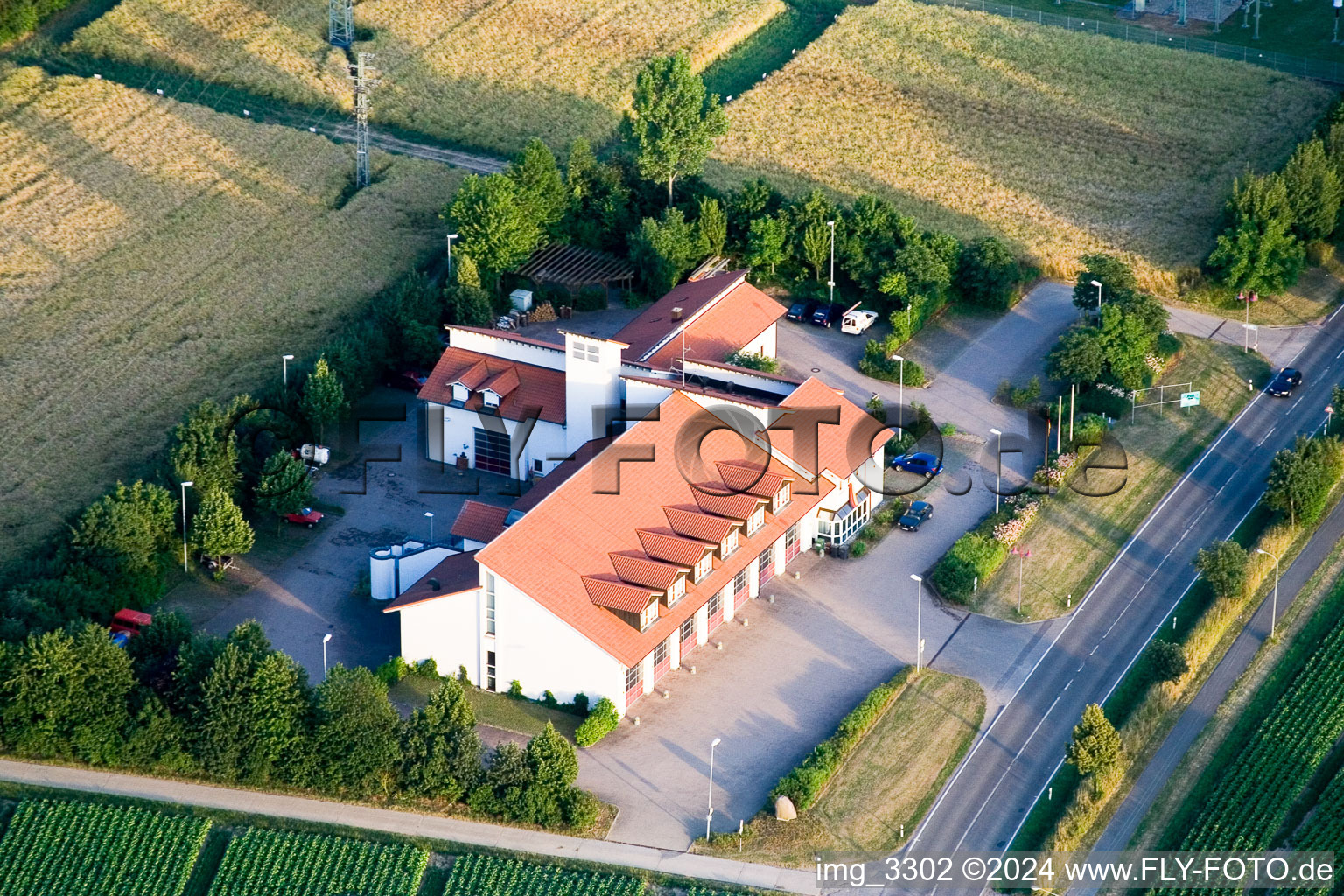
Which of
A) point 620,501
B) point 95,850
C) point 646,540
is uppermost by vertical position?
point 620,501

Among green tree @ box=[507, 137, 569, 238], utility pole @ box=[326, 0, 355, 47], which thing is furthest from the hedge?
utility pole @ box=[326, 0, 355, 47]

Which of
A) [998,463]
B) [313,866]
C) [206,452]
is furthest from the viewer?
[998,463]

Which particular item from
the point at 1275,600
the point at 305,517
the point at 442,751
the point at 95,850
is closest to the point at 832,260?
the point at 1275,600

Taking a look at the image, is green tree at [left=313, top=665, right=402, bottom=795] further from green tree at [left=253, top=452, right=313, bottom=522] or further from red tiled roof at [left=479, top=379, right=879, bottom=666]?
green tree at [left=253, top=452, right=313, bottom=522]

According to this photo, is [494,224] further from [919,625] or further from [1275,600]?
[1275,600]

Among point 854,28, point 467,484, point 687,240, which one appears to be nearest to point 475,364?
point 467,484

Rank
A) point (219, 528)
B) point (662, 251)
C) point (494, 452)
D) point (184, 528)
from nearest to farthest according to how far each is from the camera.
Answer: point (219, 528), point (184, 528), point (494, 452), point (662, 251)

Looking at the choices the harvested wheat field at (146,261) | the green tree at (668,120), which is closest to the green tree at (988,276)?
the green tree at (668,120)
